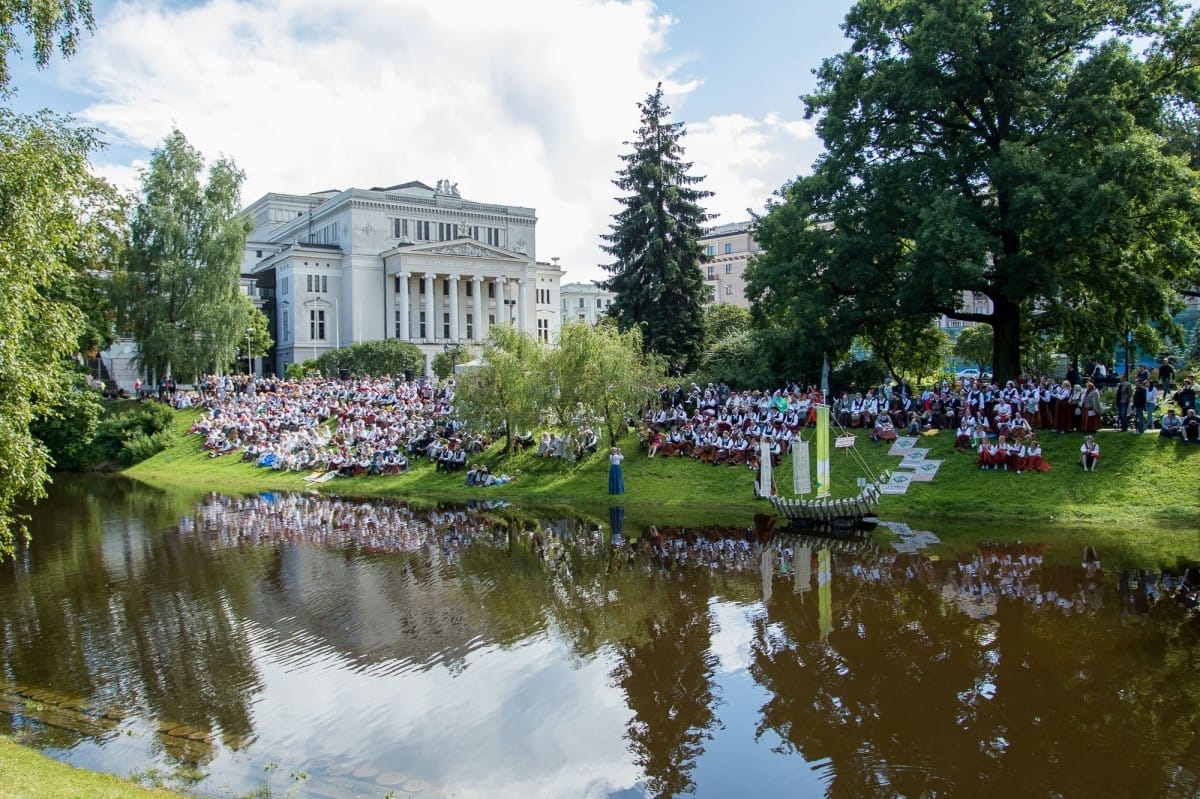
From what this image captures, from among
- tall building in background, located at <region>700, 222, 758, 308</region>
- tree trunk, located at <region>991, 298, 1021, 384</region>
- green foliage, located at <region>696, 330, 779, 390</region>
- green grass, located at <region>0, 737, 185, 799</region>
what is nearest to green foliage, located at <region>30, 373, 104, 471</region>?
green foliage, located at <region>696, 330, 779, 390</region>

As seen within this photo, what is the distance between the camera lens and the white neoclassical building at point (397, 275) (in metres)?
81.2

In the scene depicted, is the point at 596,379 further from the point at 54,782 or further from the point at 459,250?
the point at 459,250

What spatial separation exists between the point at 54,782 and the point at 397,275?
75.6 meters

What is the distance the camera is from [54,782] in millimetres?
9039

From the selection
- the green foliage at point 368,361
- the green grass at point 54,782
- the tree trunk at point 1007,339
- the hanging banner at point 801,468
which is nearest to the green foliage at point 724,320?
the tree trunk at point 1007,339

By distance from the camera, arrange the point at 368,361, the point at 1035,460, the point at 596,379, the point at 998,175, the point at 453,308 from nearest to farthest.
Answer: the point at 1035,460 < the point at 998,175 < the point at 596,379 < the point at 368,361 < the point at 453,308

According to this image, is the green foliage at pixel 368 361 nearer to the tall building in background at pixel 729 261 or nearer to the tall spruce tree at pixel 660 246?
the tall spruce tree at pixel 660 246

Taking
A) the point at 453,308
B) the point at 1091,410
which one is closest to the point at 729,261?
the point at 453,308

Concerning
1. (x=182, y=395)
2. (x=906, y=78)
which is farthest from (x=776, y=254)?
(x=182, y=395)

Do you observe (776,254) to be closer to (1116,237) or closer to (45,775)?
(1116,237)

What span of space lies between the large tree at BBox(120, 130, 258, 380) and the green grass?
4605 centimetres

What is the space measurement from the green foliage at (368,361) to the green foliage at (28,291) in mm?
55125

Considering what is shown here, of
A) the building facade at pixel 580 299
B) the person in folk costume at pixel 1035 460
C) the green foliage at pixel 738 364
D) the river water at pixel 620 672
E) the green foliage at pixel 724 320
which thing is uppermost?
the building facade at pixel 580 299

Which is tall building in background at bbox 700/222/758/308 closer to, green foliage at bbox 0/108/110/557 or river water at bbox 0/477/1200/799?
river water at bbox 0/477/1200/799
